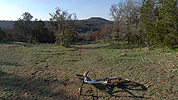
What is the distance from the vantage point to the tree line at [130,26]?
7523mm

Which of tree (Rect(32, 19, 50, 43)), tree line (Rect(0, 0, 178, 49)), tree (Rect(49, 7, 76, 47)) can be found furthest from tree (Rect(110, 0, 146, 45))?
tree (Rect(32, 19, 50, 43))

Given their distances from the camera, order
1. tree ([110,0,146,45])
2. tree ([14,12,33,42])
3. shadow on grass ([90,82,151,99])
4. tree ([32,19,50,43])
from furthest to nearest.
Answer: tree ([32,19,50,43]) < tree ([14,12,33,42]) < tree ([110,0,146,45]) < shadow on grass ([90,82,151,99])

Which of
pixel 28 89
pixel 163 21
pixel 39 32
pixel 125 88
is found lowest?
pixel 28 89

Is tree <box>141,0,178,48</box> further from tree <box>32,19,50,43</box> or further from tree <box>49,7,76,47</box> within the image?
tree <box>32,19,50,43</box>

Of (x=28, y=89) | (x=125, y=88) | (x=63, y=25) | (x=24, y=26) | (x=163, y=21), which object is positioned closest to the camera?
(x=125, y=88)

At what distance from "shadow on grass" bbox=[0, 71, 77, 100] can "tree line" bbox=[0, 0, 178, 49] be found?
6866mm

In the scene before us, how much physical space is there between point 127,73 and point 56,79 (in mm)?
2380

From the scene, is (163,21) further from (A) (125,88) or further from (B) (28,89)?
(B) (28,89)

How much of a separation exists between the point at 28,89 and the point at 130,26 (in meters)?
12.2

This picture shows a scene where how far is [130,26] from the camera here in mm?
13648

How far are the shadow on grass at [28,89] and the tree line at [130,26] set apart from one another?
6.87m

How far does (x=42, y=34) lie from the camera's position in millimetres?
25484

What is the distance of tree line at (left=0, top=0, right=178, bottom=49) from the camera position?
752cm

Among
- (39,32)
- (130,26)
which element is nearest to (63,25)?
(130,26)
